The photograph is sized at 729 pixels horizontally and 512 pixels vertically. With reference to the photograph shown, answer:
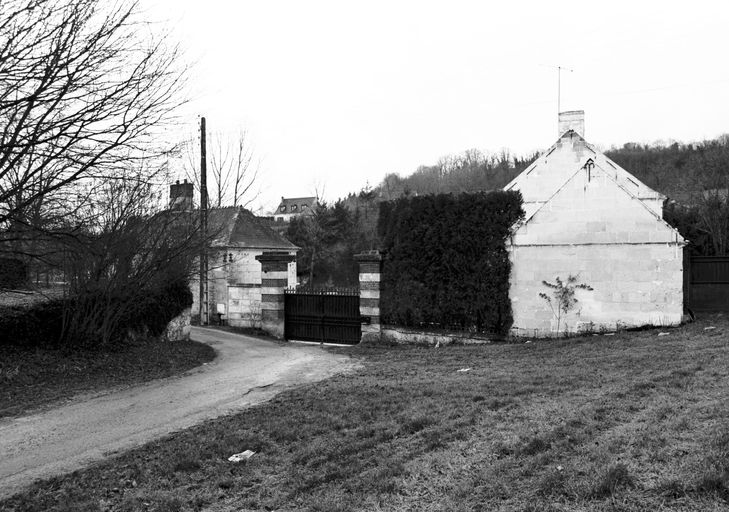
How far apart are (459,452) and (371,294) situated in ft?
38.2

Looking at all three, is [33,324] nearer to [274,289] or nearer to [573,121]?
[274,289]

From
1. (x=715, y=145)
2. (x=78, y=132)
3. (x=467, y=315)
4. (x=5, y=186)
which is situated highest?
(x=715, y=145)

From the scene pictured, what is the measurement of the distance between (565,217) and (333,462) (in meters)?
10.8

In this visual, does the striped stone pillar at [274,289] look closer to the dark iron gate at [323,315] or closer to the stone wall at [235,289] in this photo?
the dark iron gate at [323,315]

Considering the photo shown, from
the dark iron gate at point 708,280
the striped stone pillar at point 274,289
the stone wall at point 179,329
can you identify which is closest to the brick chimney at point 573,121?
the dark iron gate at point 708,280

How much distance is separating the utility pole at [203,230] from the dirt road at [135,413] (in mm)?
4047

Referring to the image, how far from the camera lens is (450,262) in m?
15.2

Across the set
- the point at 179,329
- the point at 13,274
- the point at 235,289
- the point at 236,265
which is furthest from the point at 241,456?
the point at 236,265

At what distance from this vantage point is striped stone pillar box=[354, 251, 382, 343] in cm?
1655

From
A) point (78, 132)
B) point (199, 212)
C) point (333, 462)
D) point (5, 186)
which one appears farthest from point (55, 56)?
point (199, 212)

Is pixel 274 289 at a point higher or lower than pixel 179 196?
lower

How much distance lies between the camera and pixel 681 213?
1394 inches

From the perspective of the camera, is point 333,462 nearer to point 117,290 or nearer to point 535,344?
point 535,344

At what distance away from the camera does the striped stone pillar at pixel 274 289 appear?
1870 cm
